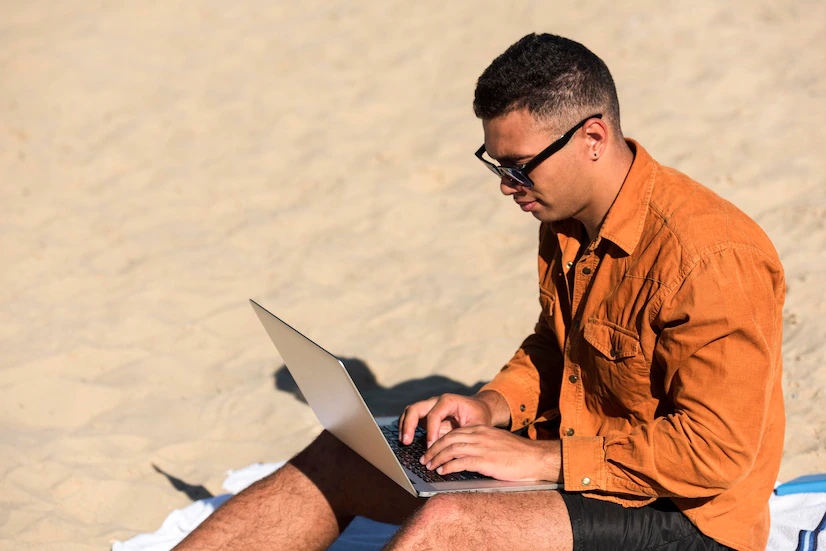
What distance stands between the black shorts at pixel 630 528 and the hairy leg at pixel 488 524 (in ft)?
0.11

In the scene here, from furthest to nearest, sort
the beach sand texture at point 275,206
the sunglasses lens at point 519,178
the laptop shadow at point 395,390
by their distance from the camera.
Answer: the laptop shadow at point 395,390 → the beach sand texture at point 275,206 → the sunglasses lens at point 519,178

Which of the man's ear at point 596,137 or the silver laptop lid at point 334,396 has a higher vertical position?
the man's ear at point 596,137

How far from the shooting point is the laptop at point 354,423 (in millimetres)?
1824

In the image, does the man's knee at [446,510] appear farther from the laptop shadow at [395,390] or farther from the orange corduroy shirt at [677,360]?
the laptop shadow at [395,390]

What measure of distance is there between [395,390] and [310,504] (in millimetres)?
1533

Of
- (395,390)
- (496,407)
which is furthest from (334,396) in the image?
(395,390)

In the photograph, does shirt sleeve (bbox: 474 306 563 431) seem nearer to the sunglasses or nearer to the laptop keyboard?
the laptop keyboard

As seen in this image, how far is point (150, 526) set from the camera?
3129 mm

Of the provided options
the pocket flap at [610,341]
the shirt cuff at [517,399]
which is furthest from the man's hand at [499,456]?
the shirt cuff at [517,399]

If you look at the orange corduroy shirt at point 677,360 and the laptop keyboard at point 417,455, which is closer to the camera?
the orange corduroy shirt at point 677,360

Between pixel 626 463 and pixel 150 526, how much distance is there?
2008 millimetres

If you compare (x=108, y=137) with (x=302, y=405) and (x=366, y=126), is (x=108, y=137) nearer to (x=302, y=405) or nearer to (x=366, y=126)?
(x=366, y=126)

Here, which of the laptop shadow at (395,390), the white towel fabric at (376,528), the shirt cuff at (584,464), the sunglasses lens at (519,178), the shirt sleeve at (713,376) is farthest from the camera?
the laptop shadow at (395,390)

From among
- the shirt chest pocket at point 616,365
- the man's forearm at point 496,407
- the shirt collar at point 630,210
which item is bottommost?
the man's forearm at point 496,407
